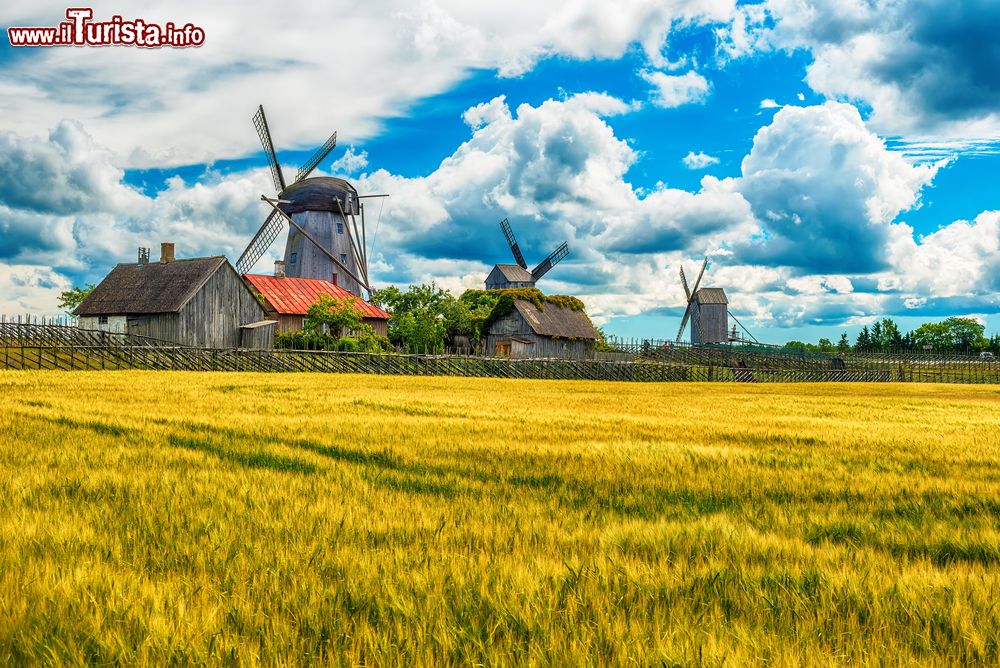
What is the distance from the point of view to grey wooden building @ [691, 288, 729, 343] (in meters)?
104

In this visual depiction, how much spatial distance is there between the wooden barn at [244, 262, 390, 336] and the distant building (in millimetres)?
34533

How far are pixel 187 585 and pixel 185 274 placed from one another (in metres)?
51.5

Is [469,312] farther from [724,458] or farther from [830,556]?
[830,556]

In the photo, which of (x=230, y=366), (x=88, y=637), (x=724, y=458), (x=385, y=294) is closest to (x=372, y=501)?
(x=88, y=637)

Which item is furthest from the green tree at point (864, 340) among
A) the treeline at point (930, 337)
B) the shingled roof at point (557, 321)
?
the shingled roof at point (557, 321)

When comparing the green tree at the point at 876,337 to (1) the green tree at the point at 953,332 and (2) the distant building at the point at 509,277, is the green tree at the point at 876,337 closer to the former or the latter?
(1) the green tree at the point at 953,332

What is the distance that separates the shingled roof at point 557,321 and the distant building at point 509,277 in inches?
926

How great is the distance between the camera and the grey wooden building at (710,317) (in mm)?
103562

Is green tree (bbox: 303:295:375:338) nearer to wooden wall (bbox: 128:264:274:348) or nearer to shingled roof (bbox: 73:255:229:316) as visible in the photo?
wooden wall (bbox: 128:264:274:348)

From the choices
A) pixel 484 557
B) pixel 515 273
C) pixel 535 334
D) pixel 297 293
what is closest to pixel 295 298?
pixel 297 293

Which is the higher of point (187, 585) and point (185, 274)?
point (185, 274)

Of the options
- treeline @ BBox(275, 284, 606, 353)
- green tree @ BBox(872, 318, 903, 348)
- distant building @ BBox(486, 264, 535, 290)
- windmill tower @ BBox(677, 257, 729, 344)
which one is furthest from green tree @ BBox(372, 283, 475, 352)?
green tree @ BBox(872, 318, 903, 348)

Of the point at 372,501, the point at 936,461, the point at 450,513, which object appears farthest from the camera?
the point at 936,461

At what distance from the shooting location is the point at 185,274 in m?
49.8
